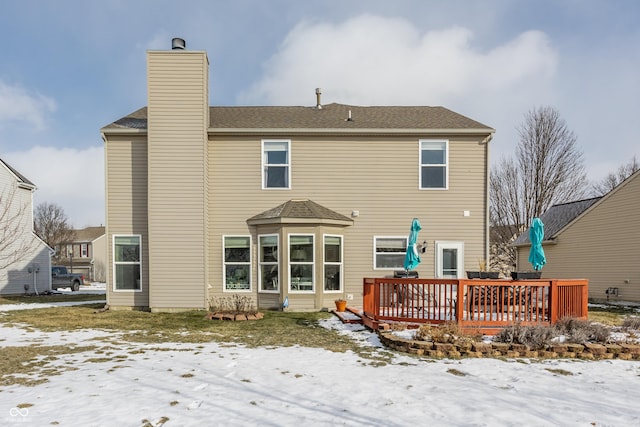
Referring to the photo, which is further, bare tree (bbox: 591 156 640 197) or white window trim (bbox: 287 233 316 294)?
bare tree (bbox: 591 156 640 197)

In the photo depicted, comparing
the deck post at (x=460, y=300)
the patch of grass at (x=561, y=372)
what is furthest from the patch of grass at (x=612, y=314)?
the patch of grass at (x=561, y=372)

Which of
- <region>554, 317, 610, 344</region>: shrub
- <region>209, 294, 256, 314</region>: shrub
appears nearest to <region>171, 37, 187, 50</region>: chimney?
<region>209, 294, 256, 314</region>: shrub

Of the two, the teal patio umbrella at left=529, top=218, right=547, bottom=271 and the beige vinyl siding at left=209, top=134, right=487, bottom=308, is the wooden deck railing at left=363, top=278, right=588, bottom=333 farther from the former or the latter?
the beige vinyl siding at left=209, top=134, right=487, bottom=308

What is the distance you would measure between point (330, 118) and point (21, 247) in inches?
680

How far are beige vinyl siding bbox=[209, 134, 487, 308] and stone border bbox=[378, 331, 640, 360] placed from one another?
5.93m

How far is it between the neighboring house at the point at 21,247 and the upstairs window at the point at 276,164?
14067mm

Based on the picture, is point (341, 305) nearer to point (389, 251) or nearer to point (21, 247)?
point (389, 251)

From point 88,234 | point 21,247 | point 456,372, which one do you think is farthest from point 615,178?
point 88,234

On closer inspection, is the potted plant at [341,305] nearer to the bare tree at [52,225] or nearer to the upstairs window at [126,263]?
the upstairs window at [126,263]

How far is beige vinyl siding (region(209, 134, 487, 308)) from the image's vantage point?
41.6 feet

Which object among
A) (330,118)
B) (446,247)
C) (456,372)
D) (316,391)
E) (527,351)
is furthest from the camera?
(330,118)

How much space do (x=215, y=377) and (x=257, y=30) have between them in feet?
40.0

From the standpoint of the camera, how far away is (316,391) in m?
4.84

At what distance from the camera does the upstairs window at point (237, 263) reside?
12.6 meters
